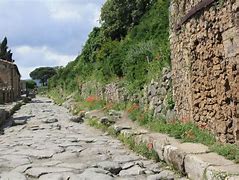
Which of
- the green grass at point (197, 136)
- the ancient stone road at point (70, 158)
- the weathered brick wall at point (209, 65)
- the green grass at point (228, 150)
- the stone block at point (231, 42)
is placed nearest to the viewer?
the green grass at point (228, 150)

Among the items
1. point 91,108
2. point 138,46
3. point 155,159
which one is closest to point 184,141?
point 155,159

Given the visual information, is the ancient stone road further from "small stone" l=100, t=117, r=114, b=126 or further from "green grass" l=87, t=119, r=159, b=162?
"small stone" l=100, t=117, r=114, b=126

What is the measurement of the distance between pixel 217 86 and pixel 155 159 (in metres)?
1.64

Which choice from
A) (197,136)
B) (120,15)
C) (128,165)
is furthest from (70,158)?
(120,15)

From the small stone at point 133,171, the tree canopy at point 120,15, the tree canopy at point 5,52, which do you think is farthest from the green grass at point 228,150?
the tree canopy at point 5,52

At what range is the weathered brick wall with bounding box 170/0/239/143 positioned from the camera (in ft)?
19.9

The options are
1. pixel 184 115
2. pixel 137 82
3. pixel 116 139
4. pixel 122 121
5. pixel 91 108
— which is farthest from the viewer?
pixel 91 108

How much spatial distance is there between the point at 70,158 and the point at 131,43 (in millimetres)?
10043

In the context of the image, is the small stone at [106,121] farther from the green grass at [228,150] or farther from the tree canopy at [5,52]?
the tree canopy at [5,52]

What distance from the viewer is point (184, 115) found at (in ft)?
29.1

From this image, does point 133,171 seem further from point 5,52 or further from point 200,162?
point 5,52

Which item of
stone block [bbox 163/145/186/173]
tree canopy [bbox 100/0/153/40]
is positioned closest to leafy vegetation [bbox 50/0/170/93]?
tree canopy [bbox 100/0/153/40]

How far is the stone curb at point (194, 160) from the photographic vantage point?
479 centimetres

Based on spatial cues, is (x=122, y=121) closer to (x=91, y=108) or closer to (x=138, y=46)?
(x=138, y=46)
